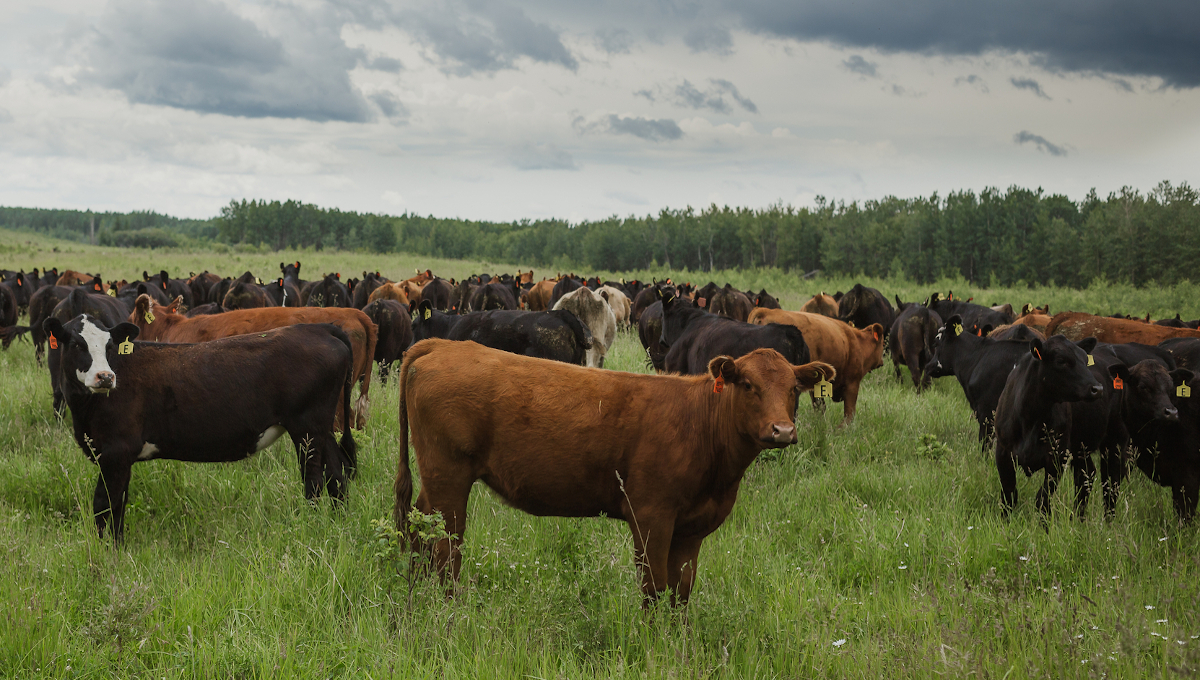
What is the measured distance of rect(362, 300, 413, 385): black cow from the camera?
12266 mm

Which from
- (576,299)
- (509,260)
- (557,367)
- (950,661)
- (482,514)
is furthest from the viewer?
(509,260)

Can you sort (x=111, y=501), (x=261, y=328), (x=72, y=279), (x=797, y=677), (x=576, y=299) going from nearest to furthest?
(x=797, y=677) → (x=111, y=501) → (x=261, y=328) → (x=576, y=299) → (x=72, y=279)

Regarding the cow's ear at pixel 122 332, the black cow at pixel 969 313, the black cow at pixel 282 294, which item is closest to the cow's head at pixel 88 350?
the cow's ear at pixel 122 332

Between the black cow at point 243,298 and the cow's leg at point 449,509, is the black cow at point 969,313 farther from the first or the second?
the black cow at point 243,298

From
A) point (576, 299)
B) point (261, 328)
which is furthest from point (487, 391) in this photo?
point (576, 299)

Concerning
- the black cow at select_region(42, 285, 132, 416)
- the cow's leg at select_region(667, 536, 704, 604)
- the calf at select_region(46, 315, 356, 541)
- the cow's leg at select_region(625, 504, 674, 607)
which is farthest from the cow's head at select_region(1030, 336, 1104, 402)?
the black cow at select_region(42, 285, 132, 416)

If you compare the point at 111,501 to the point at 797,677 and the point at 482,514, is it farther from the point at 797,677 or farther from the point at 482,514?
the point at 797,677

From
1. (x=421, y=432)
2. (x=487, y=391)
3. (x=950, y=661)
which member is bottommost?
(x=950, y=661)

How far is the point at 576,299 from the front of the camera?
14297 mm

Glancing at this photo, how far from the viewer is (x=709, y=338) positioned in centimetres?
984

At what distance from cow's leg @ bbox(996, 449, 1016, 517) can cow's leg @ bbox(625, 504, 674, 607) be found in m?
3.98

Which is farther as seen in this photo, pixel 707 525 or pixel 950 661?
pixel 707 525

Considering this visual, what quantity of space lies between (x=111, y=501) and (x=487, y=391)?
11.0 ft

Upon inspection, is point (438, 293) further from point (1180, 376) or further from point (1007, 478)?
point (1180, 376)
